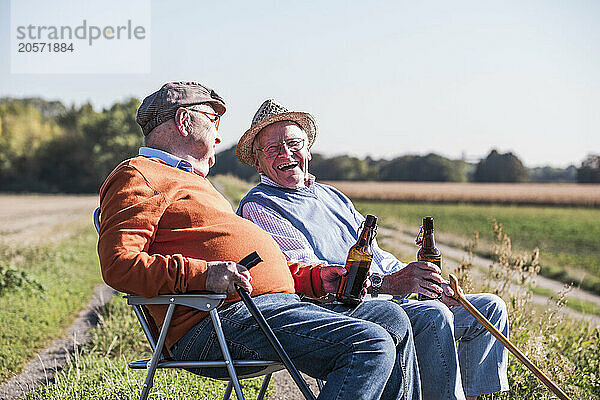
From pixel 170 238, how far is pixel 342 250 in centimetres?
100

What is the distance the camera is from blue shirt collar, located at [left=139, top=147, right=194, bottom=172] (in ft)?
9.16

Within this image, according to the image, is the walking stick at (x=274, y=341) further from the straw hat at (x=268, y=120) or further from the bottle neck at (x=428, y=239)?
the straw hat at (x=268, y=120)

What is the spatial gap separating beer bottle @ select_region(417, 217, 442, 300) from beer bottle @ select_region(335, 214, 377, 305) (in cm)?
21

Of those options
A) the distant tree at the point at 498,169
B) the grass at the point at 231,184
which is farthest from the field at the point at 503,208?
the grass at the point at 231,184

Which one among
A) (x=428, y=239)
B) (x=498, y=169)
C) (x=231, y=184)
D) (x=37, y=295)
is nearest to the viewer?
(x=428, y=239)

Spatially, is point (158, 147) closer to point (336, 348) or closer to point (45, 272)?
point (336, 348)

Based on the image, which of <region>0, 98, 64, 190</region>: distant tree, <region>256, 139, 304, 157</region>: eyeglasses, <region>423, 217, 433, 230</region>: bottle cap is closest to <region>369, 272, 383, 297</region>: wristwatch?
<region>423, 217, 433, 230</region>: bottle cap

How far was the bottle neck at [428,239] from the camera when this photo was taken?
3045 mm

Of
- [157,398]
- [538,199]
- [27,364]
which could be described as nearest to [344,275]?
[157,398]

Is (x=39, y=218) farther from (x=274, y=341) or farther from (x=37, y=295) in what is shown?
(x=274, y=341)

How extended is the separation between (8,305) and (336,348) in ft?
15.9

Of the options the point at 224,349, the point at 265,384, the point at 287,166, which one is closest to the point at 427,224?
the point at 287,166

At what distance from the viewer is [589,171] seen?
149 feet

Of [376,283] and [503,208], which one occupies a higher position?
[376,283]
